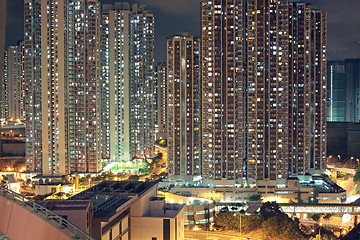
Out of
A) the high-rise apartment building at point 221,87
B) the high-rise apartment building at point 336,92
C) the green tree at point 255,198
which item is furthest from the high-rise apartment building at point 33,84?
the high-rise apartment building at point 336,92

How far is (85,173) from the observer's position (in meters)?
16.6

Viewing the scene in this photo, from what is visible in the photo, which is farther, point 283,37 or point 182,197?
point 283,37

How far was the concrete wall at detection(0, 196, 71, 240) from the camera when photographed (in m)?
2.55

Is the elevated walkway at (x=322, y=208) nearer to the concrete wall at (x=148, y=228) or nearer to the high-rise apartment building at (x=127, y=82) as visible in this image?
the concrete wall at (x=148, y=228)

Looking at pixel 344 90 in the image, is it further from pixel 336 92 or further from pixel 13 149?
pixel 13 149

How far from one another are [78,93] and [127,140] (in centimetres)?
404

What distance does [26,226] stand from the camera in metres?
2.63

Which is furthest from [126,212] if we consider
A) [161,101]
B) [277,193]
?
[161,101]

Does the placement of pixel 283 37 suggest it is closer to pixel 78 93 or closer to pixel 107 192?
pixel 78 93

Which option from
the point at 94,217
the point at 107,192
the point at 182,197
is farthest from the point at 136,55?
→ the point at 94,217

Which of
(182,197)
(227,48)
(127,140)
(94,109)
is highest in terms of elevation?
(227,48)

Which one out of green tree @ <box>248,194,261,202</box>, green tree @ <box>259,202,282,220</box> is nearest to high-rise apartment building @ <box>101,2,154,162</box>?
green tree @ <box>248,194,261,202</box>

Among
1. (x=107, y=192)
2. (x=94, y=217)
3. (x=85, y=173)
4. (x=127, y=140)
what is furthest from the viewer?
(x=127, y=140)

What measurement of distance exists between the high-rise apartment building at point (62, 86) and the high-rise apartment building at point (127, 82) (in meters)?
2.23
